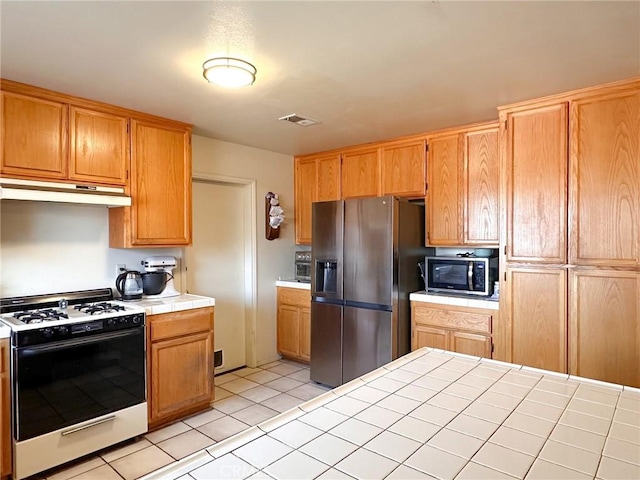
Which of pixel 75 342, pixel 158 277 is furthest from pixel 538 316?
pixel 75 342

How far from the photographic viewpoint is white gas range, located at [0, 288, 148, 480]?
2191 mm

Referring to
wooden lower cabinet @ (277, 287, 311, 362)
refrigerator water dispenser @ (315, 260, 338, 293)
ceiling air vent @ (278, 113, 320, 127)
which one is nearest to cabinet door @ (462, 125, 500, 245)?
refrigerator water dispenser @ (315, 260, 338, 293)

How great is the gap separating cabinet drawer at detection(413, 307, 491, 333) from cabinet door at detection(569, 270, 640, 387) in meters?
0.59

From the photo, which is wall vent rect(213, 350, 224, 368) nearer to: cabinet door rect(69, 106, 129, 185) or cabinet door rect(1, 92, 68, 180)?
cabinet door rect(69, 106, 129, 185)

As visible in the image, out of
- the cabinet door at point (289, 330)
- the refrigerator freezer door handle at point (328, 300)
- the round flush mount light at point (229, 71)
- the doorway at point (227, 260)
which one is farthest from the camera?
the cabinet door at point (289, 330)

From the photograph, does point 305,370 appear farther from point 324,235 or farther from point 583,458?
point 583,458

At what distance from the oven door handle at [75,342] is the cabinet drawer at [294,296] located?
1.78 m

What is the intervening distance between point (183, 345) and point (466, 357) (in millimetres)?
2108

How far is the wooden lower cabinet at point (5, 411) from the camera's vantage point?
7.07 ft

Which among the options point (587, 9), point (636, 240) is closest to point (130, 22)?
point (587, 9)

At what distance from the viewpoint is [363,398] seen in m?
1.21

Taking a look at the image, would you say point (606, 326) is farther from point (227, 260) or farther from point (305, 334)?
point (227, 260)

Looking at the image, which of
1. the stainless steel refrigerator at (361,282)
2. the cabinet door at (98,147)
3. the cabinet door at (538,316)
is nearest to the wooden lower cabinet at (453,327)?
the stainless steel refrigerator at (361,282)

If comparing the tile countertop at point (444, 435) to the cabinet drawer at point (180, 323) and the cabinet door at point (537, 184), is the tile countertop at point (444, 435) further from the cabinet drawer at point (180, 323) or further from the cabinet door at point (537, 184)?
the cabinet drawer at point (180, 323)
